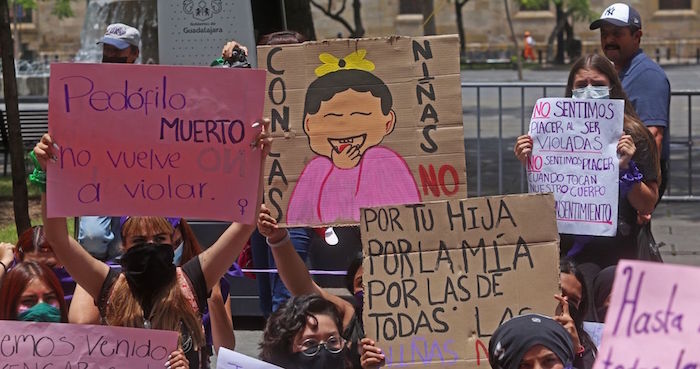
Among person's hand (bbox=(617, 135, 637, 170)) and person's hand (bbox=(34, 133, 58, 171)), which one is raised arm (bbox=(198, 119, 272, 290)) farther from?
person's hand (bbox=(617, 135, 637, 170))

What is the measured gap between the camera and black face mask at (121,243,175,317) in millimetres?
4078

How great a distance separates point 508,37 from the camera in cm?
5172

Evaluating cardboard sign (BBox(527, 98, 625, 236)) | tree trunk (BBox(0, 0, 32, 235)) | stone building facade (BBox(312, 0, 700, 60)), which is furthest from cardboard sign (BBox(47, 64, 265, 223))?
stone building facade (BBox(312, 0, 700, 60))

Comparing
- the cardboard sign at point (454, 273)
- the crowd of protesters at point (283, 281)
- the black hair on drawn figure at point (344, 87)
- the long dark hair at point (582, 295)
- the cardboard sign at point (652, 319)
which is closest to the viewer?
the cardboard sign at point (652, 319)

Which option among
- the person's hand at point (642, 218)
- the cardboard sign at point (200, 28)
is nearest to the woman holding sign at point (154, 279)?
the person's hand at point (642, 218)

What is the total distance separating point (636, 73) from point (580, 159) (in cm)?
89

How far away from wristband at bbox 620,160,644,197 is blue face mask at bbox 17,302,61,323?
2.14m

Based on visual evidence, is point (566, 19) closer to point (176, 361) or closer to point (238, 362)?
point (238, 362)

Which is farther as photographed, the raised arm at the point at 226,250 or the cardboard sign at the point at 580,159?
the cardboard sign at the point at 580,159

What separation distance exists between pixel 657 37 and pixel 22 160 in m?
45.1

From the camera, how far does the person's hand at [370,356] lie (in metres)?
4.03

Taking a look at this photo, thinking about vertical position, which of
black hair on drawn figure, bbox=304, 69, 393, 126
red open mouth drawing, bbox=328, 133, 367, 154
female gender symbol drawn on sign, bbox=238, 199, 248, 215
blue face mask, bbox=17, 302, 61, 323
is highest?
black hair on drawn figure, bbox=304, 69, 393, 126

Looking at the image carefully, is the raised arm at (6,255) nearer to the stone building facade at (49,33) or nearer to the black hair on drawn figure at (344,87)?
the black hair on drawn figure at (344,87)

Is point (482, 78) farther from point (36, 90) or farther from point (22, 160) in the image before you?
point (22, 160)
